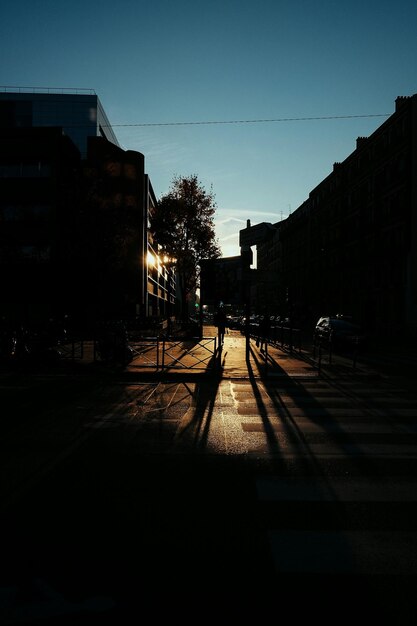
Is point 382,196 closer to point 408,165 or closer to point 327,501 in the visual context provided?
point 408,165

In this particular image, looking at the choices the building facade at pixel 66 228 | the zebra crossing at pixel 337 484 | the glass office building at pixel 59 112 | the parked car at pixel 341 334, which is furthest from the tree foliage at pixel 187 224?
the glass office building at pixel 59 112

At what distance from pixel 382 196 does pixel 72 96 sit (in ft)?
218

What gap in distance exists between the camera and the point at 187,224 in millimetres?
43656

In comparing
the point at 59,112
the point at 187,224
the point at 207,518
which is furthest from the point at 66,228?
the point at 59,112

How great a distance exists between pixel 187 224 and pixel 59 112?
63578 millimetres

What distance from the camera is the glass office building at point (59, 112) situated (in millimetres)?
94125

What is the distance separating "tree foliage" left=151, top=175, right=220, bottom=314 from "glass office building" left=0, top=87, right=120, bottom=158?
57.4 m

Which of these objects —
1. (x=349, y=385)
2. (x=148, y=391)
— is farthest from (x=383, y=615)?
(x=349, y=385)

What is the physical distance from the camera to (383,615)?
9.32ft

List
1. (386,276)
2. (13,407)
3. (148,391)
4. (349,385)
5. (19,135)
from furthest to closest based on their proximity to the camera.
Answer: (386,276)
(19,135)
(349,385)
(148,391)
(13,407)

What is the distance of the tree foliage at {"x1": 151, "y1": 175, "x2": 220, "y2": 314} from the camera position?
43344 mm

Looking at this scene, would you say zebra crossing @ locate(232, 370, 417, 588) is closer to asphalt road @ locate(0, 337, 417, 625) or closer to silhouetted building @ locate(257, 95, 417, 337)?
asphalt road @ locate(0, 337, 417, 625)

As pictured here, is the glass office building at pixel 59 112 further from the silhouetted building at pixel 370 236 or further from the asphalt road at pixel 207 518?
the asphalt road at pixel 207 518

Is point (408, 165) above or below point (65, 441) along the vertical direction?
above
